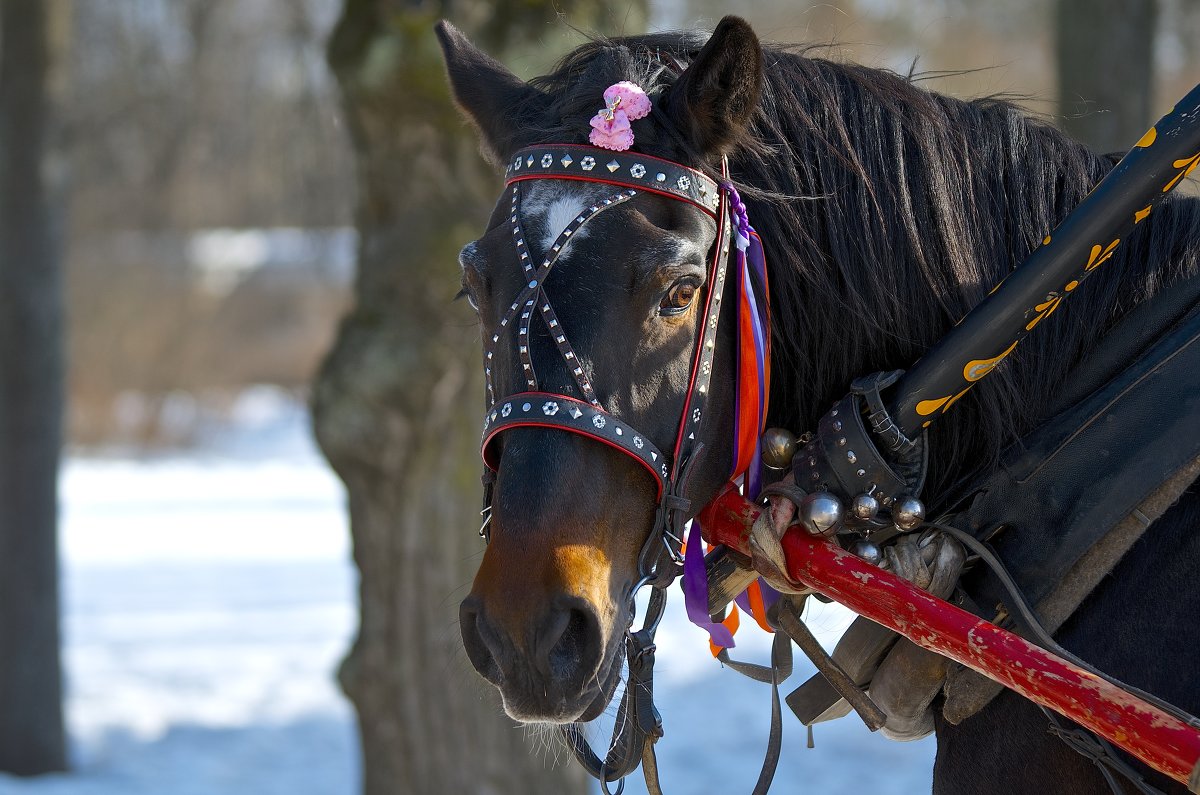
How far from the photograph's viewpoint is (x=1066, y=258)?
1676 millimetres

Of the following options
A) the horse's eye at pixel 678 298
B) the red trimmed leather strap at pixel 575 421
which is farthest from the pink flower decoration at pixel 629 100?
the red trimmed leather strap at pixel 575 421

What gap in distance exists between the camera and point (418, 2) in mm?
3686

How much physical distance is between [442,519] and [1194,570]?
8.68 feet

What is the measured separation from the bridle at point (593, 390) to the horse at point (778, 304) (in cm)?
1

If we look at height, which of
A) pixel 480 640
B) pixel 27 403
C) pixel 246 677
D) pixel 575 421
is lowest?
pixel 246 677

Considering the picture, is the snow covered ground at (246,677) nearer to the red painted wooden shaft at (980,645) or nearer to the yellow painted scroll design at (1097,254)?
the red painted wooden shaft at (980,645)

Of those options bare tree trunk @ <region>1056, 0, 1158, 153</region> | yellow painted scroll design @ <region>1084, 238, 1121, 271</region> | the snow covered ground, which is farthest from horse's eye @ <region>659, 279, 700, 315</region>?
bare tree trunk @ <region>1056, 0, 1158, 153</region>

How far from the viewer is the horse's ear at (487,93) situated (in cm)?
206

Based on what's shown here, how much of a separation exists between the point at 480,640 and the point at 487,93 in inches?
41.8

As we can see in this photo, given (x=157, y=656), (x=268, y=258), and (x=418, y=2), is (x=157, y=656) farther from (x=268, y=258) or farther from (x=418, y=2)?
(x=268, y=258)

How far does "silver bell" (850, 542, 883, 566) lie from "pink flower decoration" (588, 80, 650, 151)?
75 centimetres

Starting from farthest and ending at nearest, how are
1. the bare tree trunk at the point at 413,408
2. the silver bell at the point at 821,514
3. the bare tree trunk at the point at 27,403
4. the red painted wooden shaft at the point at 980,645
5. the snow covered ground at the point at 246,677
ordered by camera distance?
the bare tree trunk at the point at 27,403
the snow covered ground at the point at 246,677
the bare tree trunk at the point at 413,408
the silver bell at the point at 821,514
the red painted wooden shaft at the point at 980,645

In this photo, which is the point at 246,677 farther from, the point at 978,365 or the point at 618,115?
the point at 978,365

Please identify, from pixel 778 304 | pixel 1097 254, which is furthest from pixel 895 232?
pixel 1097 254
